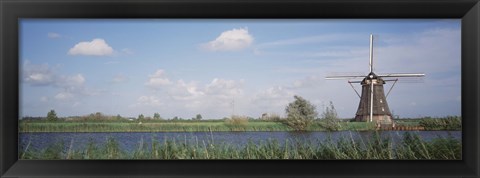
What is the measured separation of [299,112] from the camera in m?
3.51

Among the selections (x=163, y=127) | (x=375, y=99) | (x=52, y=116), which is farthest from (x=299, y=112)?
(x=52, y=116)

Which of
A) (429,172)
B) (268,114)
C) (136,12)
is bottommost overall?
(429,172)

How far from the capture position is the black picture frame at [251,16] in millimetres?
2770

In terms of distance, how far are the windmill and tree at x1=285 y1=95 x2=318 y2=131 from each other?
0.23 m

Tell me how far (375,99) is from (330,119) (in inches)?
14.4

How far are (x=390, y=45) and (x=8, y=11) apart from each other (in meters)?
2.24

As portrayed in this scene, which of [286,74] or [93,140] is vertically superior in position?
[286,74]

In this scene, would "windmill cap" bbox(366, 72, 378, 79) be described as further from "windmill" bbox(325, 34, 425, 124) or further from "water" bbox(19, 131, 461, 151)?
"water" bbox(19, 131, 461, 151)

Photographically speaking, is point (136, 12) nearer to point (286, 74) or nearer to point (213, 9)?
point (213, 9)

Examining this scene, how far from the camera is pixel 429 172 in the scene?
9.18ft

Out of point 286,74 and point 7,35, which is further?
point 286,74

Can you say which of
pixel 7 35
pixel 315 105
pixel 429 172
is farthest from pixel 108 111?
pixel 429 172

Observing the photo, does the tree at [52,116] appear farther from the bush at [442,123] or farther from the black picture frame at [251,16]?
the bush at [442,123]

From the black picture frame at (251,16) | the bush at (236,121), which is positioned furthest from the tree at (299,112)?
the black picture frame at (251,16)
